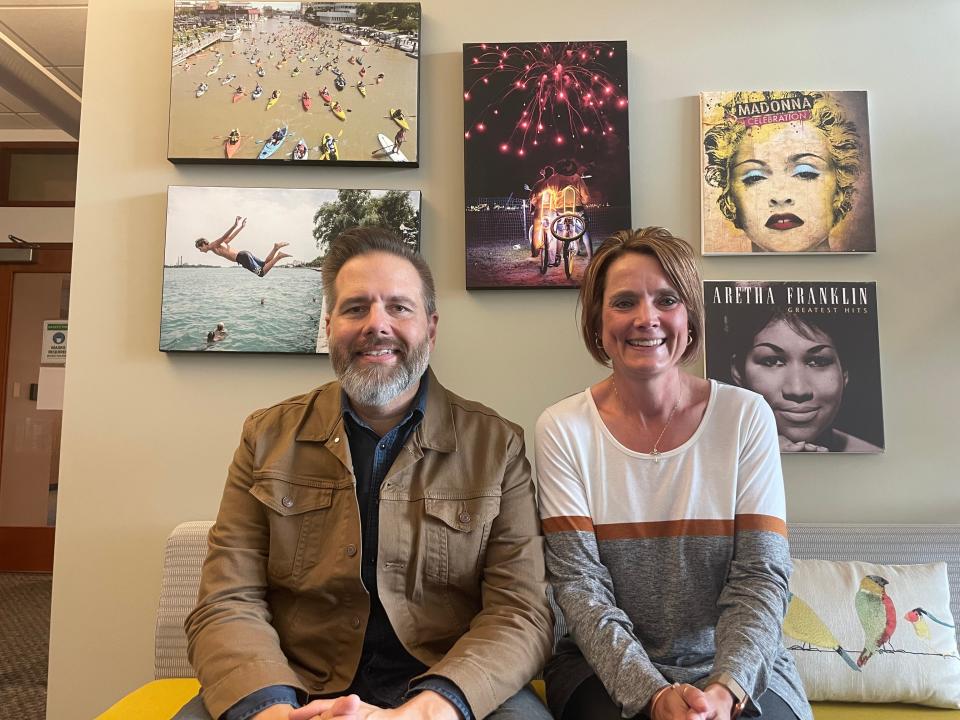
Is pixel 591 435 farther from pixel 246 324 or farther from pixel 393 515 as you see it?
pixel 246 324

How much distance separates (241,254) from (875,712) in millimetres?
2050

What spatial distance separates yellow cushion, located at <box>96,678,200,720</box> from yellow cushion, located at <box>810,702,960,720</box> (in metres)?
1.47

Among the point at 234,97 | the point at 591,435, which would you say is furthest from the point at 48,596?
the point at 591,435

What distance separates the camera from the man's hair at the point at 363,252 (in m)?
1.53

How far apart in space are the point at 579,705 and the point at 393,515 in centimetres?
54

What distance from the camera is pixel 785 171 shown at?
2107mm

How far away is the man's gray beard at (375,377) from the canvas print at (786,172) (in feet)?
3.58

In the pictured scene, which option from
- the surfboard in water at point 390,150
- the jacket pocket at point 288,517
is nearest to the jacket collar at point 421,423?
the jacket pocket at point 288,517

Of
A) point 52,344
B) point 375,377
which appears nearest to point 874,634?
point 375,377

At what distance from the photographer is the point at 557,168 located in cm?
209

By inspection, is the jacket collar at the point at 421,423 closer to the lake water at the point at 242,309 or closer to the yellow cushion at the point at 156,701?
the lake water at the point at 242,309

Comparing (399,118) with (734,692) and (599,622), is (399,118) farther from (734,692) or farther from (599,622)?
(734,692)

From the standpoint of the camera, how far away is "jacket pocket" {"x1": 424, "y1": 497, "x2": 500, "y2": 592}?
142cm

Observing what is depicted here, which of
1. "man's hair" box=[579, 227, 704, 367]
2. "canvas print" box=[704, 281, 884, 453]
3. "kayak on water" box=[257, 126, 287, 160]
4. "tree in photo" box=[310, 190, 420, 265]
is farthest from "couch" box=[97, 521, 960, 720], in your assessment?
"kayak on water" box=[257, 126, 287, 160]
